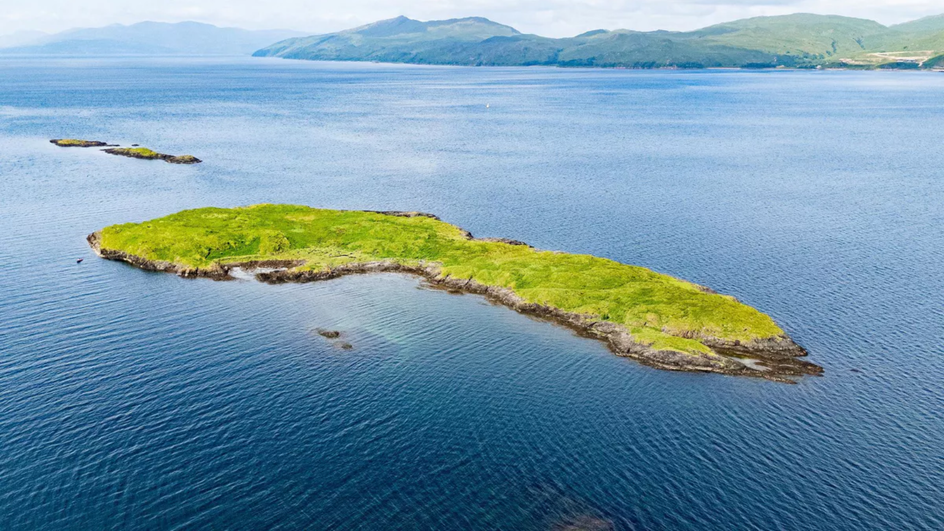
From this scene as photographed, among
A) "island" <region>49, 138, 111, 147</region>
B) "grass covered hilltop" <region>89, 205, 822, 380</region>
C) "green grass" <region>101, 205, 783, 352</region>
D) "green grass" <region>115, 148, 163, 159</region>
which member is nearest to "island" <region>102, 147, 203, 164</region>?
"green grass" <region>115, 148, 163, 159</region>

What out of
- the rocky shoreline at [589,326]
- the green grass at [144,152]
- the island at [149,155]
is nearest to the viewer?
the rocky shoreline at [589,326]

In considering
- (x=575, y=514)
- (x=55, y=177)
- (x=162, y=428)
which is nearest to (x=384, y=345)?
(x=162, y=428)

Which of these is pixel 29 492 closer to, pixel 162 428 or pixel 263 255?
pixel 162 428

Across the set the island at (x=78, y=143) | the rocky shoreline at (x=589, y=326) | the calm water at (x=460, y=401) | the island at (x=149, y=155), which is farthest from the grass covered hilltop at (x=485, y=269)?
the island at (x=78, y=143)

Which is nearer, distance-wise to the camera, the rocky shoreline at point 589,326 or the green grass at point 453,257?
the rocky shoreline at point 589,326

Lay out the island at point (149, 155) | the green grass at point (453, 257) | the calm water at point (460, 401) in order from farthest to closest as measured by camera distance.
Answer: the island at point (149, 155) → the green grass at point (453, 257) → the calm water at point (460, 401)

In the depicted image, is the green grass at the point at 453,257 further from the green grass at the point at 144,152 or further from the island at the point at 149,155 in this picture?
the green grass at the point at 144,152
